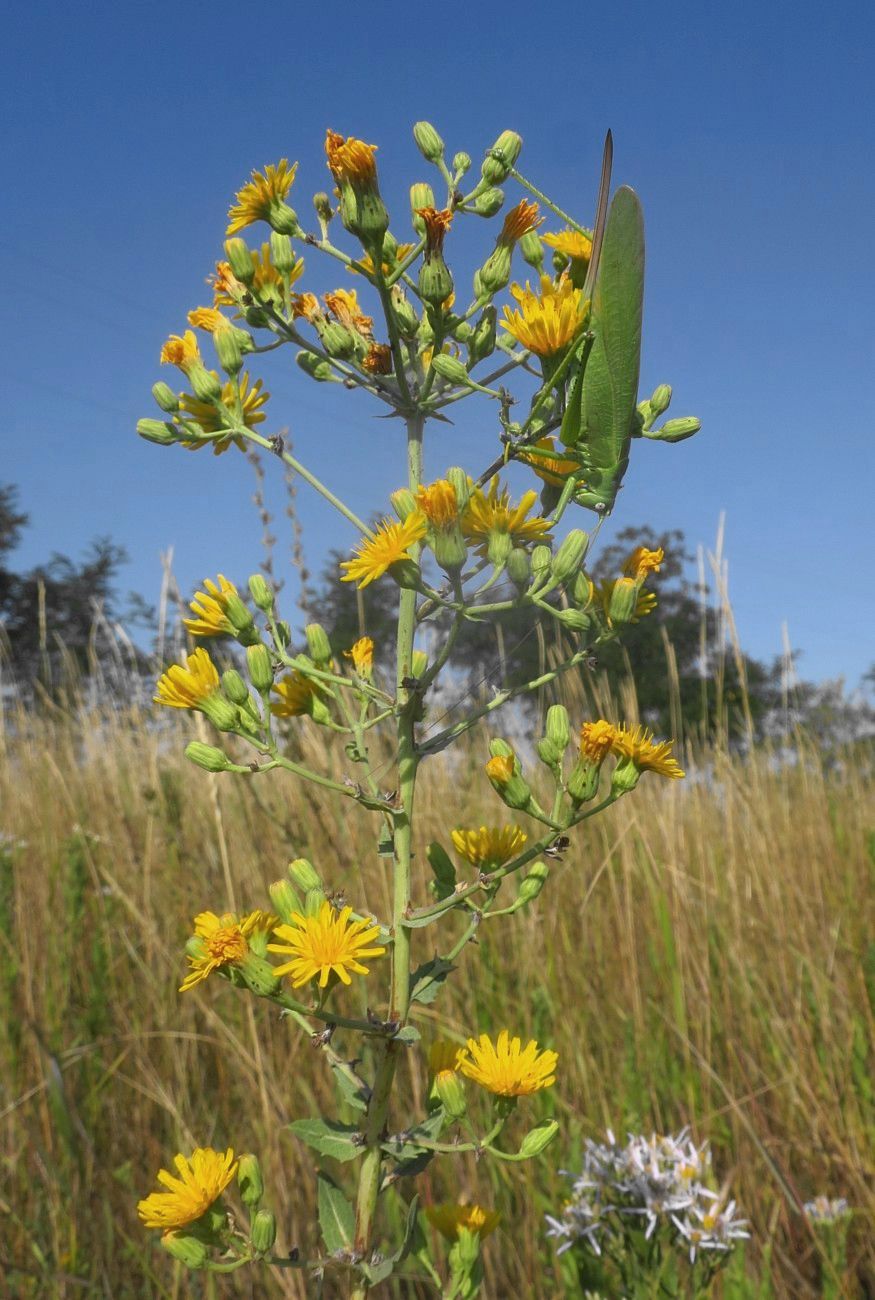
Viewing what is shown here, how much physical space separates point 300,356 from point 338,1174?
175 centimetres

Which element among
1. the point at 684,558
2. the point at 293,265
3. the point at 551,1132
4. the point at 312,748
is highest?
the point at 684,558

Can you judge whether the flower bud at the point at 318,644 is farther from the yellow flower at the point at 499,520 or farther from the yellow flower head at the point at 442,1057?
the yellow flower head at the point at 442,1057

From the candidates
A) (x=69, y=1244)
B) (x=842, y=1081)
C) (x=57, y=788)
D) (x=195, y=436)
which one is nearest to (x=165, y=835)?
(x=57, y=788)

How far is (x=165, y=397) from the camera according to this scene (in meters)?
1.11

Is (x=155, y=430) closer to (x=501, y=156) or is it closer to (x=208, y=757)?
(x=208, y=757)

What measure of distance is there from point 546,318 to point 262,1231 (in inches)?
37.4

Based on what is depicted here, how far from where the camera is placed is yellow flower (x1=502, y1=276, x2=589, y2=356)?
979 mm

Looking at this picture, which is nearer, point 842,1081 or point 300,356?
point 300,356

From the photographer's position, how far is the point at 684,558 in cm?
1382

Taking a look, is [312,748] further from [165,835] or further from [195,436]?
[195,436]

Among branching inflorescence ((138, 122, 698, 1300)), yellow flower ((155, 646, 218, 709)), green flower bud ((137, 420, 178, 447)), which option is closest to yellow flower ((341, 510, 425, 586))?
branching inflorescence ((138, 122, 698, 1300))

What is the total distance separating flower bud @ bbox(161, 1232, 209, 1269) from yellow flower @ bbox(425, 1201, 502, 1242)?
0.24 meters

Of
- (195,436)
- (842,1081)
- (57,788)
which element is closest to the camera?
(195,436)

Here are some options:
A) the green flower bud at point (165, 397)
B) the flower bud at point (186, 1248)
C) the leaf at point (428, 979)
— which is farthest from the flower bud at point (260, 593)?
the flower bud at point (186, 1248)
